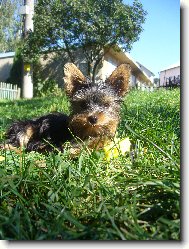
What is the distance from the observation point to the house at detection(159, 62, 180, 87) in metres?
3.05

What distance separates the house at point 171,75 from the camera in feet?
10.0

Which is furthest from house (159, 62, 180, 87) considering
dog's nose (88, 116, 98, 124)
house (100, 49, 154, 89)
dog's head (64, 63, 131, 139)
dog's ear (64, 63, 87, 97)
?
dog's ear (64, 63, 87, 97)

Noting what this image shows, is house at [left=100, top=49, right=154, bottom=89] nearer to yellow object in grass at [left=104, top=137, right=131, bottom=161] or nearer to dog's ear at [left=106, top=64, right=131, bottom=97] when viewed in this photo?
dog's ear at [left=106, top=64, right=131, bottom=97]

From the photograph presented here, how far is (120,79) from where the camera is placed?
426 centimetres

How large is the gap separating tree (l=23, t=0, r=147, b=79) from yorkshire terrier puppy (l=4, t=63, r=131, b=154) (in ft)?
0.74

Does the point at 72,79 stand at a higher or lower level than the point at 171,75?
higher

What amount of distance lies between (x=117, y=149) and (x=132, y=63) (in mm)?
1150

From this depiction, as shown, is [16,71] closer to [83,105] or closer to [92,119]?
[83,105]

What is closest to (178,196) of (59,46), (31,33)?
(59,46)

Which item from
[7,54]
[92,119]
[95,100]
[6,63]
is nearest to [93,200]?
[92,119]

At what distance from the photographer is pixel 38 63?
4.48 meters

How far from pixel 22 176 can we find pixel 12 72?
2505mm

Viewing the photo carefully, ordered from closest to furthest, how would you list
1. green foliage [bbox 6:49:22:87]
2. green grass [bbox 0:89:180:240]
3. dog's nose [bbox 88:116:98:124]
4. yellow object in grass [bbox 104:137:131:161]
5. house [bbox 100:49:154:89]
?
green grass [bbox 0:89:180:240] < yellow object in grass [bbox 104:137:131:161] < house [bbox 100:49:154:89] < dog's nose [bbox 88:116:98:124] < green foliage [bbox 6:49:22:87]

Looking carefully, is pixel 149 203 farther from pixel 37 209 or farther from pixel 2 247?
pixel 2 247
